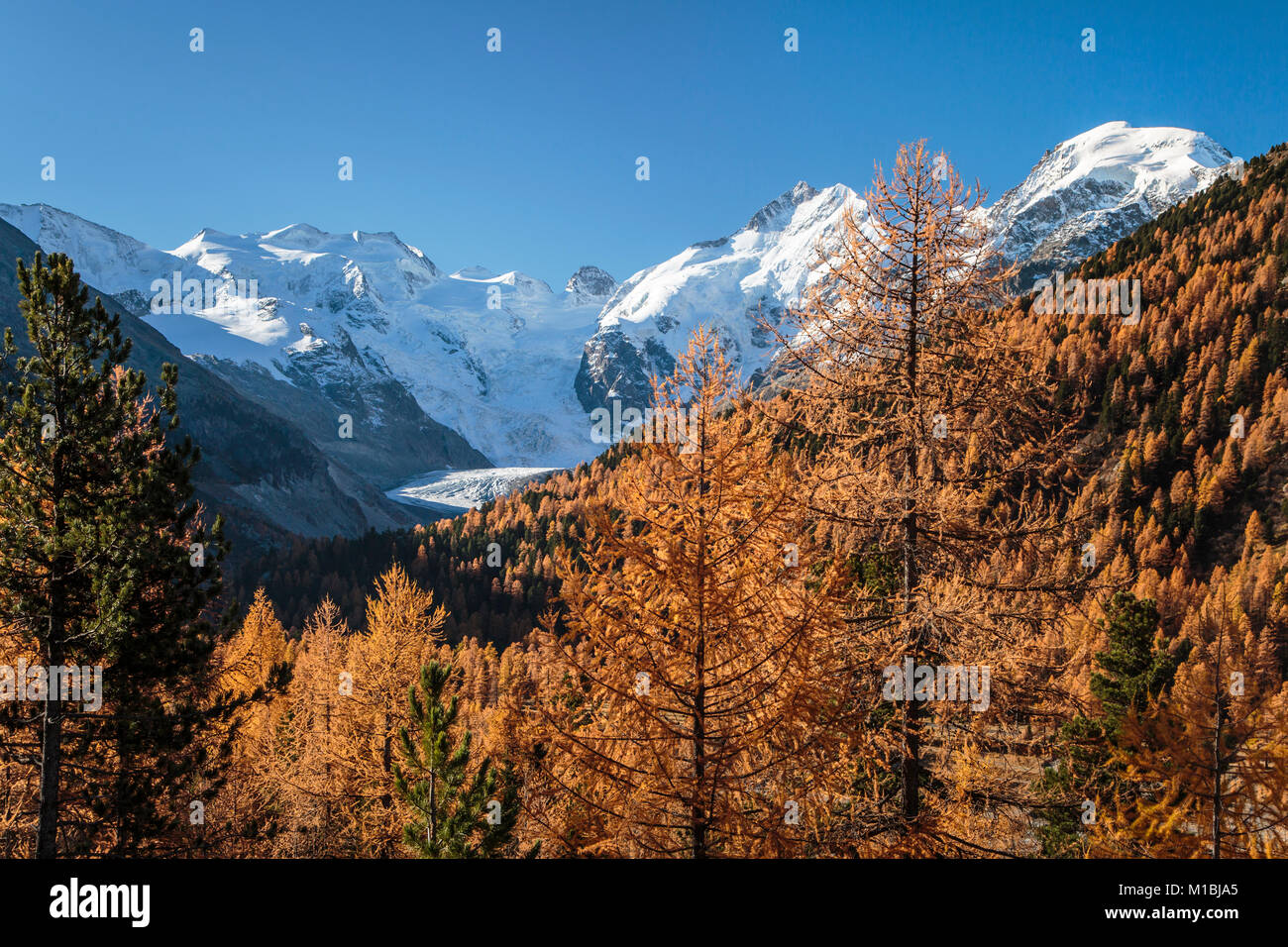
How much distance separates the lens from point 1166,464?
4151 inches

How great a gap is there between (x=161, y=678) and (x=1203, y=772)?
16.9 meters

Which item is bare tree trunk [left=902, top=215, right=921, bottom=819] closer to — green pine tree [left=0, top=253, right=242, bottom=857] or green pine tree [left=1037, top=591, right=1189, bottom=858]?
green pine tree [left=0, top=253, right=242, bottom=857]

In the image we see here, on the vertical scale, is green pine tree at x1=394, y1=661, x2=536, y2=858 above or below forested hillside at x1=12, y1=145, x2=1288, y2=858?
below

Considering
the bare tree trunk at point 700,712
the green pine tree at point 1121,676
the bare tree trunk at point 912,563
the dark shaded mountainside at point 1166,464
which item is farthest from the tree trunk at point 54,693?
the dark shaded mountainside at point 1166,464

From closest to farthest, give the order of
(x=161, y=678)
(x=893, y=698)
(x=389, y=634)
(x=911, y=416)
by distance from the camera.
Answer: (x=893, y=698), (x=911, y=416), (x=161, y=678), (x=389, y=634)

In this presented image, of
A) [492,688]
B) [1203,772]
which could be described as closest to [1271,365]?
[492,688]

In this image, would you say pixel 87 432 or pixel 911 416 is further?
pixel 87 432

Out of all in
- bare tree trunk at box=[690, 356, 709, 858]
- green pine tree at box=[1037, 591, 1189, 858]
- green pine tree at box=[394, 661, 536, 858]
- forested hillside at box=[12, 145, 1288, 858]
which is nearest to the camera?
A: bare tree trunk at box=[690, 356, 709, 858]

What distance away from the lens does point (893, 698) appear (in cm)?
846

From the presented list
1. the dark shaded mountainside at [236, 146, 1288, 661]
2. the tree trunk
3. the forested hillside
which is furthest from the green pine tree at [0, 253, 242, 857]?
the dark shaded mountainside at [236, 146, 1288, 661]

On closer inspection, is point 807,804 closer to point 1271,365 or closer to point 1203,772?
point 1203,772

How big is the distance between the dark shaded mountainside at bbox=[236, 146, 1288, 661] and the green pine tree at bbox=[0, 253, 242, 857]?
6617 cm

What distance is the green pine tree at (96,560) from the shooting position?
10.5 meters

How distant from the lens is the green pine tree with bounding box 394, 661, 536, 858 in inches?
492
